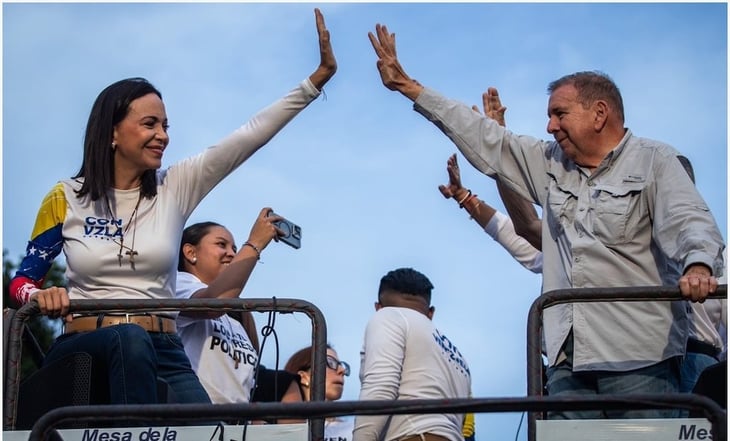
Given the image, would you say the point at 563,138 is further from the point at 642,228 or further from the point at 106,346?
the point at 106,346

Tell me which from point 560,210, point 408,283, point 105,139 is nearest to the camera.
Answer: point 560,210

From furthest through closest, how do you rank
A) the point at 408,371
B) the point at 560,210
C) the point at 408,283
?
the point at 408,283 < the point at 408,371 < the point at 560,210

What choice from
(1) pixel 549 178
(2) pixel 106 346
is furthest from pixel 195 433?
(1) pixel 549 178

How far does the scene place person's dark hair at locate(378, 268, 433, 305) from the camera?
24.3ft

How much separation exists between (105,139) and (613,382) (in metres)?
2.41

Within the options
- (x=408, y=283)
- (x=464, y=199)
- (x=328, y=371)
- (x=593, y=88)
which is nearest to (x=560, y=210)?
(x=593, y=88)

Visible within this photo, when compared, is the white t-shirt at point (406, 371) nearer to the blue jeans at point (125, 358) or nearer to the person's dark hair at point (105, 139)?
the blue jeans at point (125, 358)

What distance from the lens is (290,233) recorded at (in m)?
6.77

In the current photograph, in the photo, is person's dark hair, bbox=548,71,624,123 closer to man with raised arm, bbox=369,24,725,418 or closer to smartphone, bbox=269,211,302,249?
man with raised arm, bbox=369,24,725,418

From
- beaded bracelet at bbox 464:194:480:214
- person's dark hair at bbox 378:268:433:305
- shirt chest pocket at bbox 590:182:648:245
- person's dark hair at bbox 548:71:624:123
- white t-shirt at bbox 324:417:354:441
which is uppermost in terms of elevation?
person's dark hair at bbox 548:71:624:123

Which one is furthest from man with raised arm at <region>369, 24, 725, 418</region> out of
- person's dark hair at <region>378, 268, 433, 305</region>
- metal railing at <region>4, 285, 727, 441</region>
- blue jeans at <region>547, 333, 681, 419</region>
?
person's dark hair at <region>378, 268, 433, 305</region>

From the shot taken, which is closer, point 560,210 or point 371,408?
point 371,408

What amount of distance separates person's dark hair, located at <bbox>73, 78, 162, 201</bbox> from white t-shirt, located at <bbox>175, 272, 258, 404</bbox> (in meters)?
0.69

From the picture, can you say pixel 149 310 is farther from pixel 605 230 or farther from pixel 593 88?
pixel 593 88
